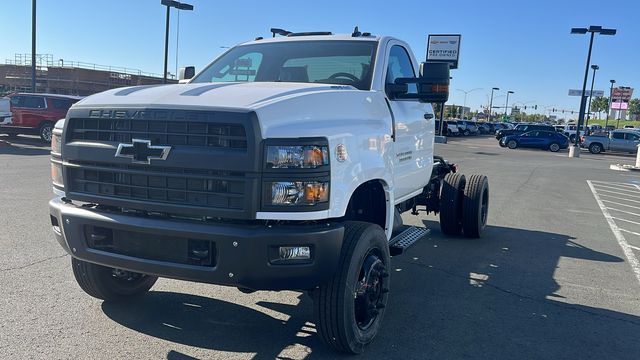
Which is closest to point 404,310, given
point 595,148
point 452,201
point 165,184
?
point 165,184

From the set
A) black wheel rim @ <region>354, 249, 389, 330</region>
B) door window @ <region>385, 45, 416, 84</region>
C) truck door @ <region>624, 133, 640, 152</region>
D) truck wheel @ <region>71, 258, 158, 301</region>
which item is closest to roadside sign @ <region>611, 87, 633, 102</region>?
truck door @ <region>624, 133, 640, 152</region>

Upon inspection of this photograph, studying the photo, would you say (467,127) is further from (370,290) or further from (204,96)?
(204,96)

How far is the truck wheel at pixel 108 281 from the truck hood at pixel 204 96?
1.32 meters

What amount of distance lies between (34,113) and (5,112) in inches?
43.5

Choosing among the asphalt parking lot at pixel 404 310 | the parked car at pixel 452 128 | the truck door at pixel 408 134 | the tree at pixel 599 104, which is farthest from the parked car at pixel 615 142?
the tree at pixel 599 104

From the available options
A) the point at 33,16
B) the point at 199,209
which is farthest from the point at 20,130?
the point at 199,209

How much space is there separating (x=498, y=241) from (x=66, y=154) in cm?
584

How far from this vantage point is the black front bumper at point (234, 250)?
9.86 ft

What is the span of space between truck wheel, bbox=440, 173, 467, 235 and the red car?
16.4 meters

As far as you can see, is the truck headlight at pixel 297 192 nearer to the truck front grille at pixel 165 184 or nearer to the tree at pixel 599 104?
the truck front grille at pixel 165 184

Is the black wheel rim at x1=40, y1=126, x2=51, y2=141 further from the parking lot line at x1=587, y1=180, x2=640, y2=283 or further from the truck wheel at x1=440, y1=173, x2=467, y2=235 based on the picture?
the parking lot line at x1=587, y1=180, x2=640, y2=283

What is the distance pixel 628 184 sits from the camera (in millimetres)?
17359

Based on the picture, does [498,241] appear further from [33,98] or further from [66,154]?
[33,98]

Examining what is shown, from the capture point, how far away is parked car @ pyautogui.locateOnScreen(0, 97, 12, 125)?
19500 mm
